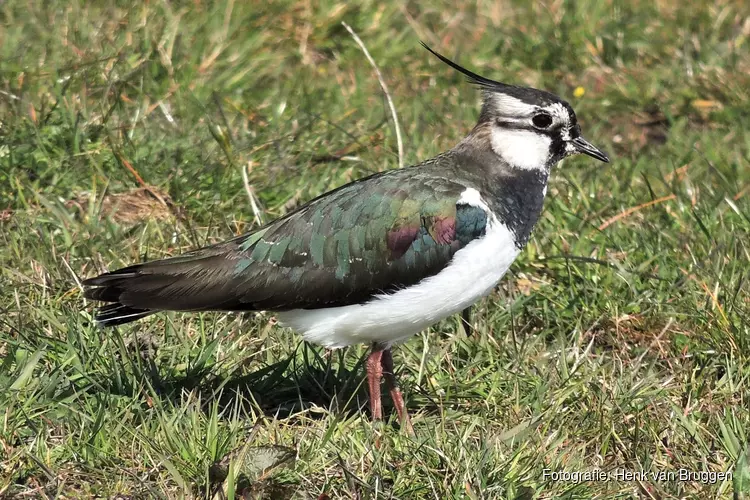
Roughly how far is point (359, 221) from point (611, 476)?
1.52 meters

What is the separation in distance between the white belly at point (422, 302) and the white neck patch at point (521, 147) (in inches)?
18.2

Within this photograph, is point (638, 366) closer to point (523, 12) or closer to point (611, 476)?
point (611, 476)

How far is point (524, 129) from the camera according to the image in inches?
205

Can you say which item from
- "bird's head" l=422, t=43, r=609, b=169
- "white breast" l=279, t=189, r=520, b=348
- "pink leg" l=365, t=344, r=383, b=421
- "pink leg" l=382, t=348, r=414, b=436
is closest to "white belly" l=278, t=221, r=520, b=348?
"white breast" l=279, t=189, r=520, b=348

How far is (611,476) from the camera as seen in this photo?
4637 mm

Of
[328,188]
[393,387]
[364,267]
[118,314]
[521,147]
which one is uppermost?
[521,147]

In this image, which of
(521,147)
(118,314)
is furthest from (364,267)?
(118,314)

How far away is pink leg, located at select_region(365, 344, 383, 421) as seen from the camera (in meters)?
5.03

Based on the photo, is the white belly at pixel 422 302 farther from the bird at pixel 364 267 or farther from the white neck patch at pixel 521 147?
the white neck patch at pixel 521 147

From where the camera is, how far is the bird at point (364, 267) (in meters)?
4.75

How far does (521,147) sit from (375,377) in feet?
4.15

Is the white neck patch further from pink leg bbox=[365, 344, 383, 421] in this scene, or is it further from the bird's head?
pink leg bbox=[365, 344, 383, 421]

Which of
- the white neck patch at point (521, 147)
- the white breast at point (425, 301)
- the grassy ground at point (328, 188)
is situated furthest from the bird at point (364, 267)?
the grassy ground at point (328, 188)

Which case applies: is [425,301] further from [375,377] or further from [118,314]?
[118,314]
